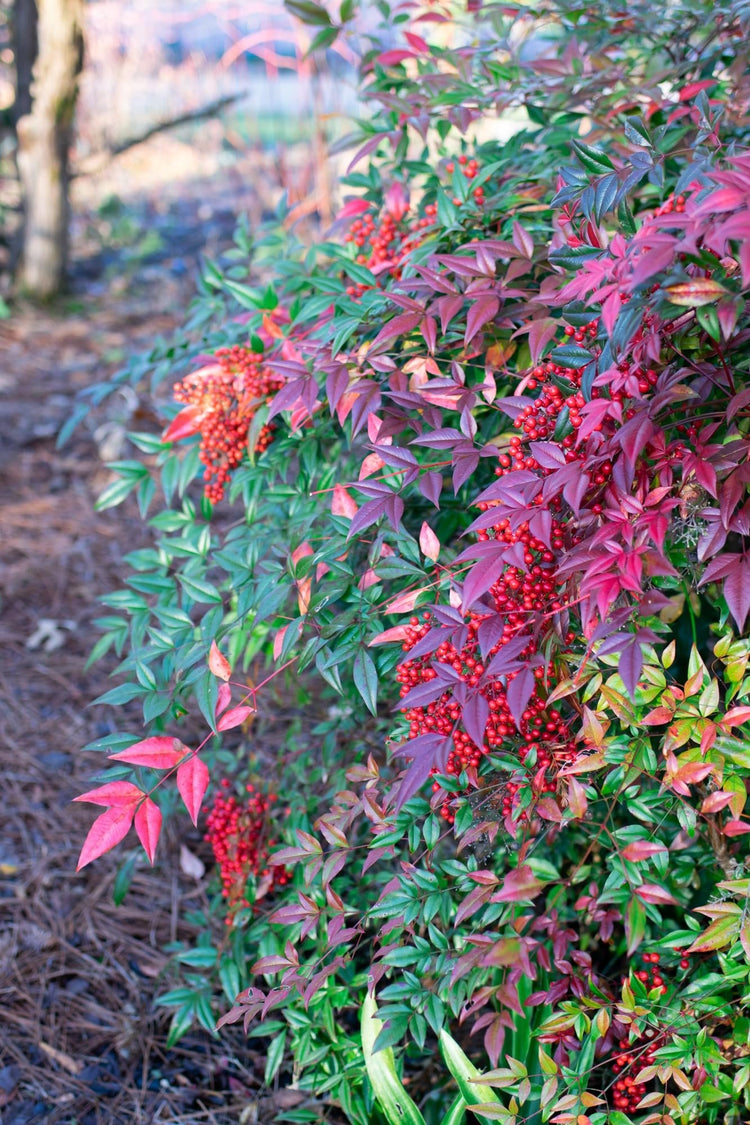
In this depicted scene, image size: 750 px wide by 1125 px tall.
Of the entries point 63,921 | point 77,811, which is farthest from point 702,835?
point 77,811

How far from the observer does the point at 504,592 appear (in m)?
1.07

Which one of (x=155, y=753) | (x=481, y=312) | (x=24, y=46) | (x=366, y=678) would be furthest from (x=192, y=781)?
(x=24, y=46)

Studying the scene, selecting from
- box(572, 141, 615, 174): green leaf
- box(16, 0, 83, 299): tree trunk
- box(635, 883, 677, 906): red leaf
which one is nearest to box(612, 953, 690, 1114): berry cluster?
box(635, 883, 677, 906): red leaf

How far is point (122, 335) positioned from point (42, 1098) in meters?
3.65

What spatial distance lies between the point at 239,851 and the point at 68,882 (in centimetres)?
52

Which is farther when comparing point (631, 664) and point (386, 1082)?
point (386, 1082)

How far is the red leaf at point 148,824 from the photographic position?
1.04 m

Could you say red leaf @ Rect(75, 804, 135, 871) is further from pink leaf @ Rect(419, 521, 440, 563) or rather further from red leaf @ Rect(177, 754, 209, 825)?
pink leaf @ Rect(419, 521, 440, 563)

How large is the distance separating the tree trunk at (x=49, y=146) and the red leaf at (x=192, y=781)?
4.31m

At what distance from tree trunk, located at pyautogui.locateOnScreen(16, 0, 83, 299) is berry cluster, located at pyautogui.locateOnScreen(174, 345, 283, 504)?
370cm

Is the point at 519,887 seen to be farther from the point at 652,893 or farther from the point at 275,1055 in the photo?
the point at 275,1055

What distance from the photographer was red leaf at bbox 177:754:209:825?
1.07m

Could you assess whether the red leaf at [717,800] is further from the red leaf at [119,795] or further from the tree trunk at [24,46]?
the tree trunk at [24,46]

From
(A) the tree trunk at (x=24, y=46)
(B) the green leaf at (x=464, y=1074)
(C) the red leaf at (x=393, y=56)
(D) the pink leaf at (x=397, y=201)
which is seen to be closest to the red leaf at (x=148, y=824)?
(B) the green leaf at (x=464, y=1074)
